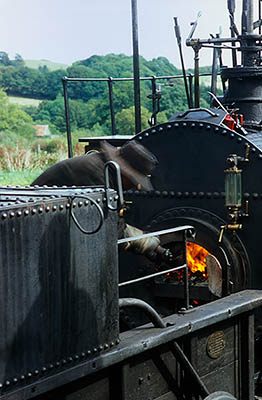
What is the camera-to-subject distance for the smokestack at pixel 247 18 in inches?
328

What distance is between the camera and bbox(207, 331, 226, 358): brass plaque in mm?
5504

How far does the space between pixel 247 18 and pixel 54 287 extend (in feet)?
16.7

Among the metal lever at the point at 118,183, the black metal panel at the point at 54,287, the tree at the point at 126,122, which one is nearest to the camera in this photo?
the black metal panel at the point at 54,287

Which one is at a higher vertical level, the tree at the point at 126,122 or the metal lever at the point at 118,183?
the tree at the point at 126,122

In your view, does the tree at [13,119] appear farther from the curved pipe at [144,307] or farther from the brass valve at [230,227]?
the curved pipe at [144,307]

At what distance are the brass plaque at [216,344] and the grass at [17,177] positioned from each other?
42.2 feet

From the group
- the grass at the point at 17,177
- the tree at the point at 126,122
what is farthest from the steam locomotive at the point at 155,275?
the tree at the point at 126,122

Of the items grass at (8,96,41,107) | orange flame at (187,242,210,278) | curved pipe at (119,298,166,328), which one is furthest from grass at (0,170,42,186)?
grass at (8,96,41,107)

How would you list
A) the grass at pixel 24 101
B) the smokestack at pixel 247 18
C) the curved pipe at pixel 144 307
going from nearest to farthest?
the curved pipe at pixel 144 307, the smokestack at pixel 247 18, the grass at pixel 24 101

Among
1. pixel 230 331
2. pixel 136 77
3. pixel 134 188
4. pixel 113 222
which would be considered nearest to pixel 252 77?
pixel 136 77

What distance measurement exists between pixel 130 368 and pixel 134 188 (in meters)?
2.65

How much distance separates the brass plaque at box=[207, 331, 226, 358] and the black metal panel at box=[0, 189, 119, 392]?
40.8 inches

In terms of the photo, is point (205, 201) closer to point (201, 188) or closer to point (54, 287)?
point (201, 188)

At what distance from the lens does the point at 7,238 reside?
392 cm
